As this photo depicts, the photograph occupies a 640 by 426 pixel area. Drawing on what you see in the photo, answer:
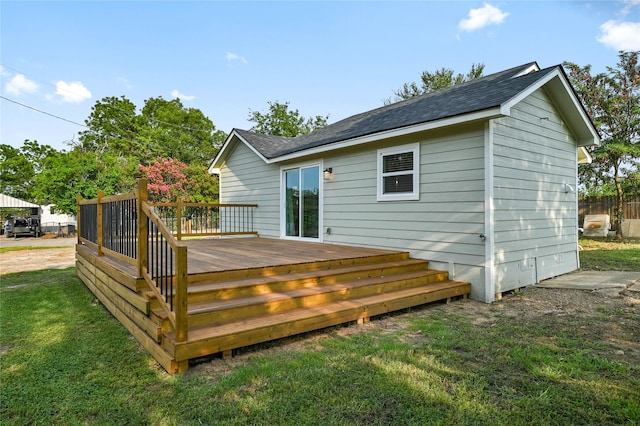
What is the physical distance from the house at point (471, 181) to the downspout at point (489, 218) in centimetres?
1

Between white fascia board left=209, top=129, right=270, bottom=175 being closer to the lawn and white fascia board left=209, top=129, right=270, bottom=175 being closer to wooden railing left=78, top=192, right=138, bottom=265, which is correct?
wooden railing left=78, top=192, right=138, bottom=265

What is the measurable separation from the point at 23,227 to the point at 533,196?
858 inches

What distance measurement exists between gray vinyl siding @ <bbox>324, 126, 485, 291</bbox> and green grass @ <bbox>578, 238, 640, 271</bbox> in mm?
3843

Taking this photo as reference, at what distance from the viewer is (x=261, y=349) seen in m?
3.18

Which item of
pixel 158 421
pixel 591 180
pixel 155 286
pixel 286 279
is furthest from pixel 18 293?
pixel 591 180

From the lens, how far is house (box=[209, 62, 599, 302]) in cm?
495

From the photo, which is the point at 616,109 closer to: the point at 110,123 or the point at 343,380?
the point at 343,380

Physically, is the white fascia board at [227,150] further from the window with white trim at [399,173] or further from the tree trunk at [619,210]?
the tree trunk at [619,210]

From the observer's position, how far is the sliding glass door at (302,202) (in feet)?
25.9

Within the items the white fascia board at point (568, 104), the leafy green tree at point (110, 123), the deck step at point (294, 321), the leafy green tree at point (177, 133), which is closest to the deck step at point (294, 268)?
the deck step at point (294, 321)

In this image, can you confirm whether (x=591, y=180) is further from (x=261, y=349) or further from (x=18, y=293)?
(x=18, y=293)

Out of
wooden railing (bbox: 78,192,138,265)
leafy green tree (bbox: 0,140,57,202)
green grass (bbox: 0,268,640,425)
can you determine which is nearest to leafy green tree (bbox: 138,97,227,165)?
leafy green tree (bbox: 0,140,57,202)

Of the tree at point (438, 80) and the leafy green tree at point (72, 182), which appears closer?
the leafy green tree at point (72, 182)

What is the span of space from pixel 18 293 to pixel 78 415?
455cm
